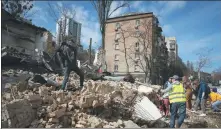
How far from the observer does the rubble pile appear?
17.1 feet

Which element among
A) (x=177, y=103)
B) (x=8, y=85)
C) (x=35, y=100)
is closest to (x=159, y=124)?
(x=177, y=103)

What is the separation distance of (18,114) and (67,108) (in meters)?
0.95

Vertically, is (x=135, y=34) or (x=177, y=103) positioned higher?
(x=135, y=34)

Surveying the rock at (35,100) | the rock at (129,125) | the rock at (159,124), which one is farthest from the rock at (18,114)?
the rock at (159,124)

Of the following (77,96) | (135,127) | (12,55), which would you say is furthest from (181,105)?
(12,55)

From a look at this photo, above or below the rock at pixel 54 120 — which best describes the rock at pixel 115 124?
below

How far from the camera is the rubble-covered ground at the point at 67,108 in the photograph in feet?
17.2

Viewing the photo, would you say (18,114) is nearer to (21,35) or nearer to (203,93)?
(21,35)

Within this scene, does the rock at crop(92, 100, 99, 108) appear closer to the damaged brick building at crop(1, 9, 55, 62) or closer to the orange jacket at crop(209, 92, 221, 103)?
the damaged brick building at crop(1, 9, 55, 62)

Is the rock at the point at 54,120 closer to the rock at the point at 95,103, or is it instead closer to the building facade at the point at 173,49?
the rock at the point at 95,103

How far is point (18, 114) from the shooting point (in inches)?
202

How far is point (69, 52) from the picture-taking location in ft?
24.0

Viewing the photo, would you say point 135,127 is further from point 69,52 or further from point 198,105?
point 198,105

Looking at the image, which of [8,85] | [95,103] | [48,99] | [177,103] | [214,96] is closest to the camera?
[95,103]
